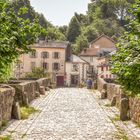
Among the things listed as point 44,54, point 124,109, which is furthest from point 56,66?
point 124,109

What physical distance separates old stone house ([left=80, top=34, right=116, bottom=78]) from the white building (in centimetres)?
200

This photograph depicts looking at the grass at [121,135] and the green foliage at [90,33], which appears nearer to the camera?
the grass at [121,135]

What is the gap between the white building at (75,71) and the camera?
89.1m

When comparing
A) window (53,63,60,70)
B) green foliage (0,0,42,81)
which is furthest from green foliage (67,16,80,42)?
green foliage (0,0,42,81)

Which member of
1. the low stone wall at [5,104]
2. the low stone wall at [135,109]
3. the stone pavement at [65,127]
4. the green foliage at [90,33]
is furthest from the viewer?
→ the green foliage at [90,33]

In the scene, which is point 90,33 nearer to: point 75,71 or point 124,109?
point 75,71

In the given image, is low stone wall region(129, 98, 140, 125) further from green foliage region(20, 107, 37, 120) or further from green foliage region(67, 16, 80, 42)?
green foliage region(67, 16, 80, 42)

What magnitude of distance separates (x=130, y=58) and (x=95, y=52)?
90917 mm

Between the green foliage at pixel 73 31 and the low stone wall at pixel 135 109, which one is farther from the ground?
the green foliage at pixel 73 31

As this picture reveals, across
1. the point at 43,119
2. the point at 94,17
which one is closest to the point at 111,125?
the point at 43,119

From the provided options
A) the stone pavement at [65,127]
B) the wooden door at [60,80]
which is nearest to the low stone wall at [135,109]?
the stone pavement at [65,127]

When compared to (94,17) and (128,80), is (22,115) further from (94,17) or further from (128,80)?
(94,17)

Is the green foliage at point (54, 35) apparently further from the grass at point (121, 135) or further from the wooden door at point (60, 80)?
the grass at point (121, 135)

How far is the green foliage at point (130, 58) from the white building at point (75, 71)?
7554 cm
